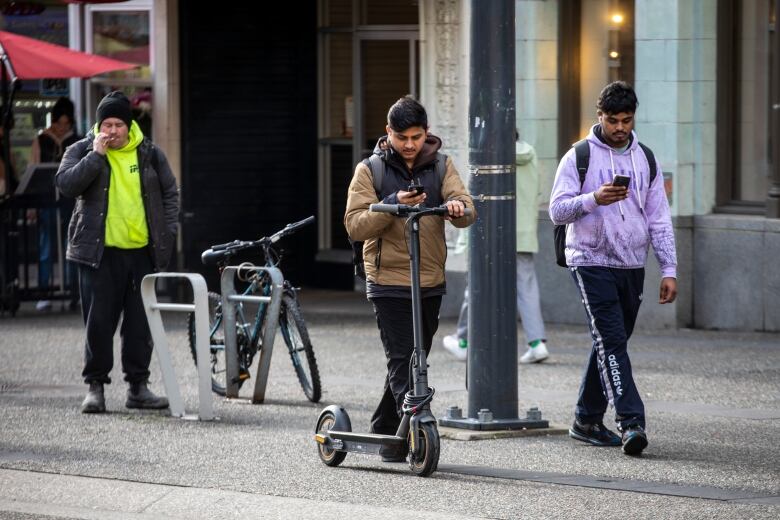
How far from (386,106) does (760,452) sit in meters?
9.45

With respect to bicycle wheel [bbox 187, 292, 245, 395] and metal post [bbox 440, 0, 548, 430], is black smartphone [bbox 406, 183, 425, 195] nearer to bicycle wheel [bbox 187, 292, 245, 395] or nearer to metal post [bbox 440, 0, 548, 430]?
metal post [bbox 440, 0, 548, 430]

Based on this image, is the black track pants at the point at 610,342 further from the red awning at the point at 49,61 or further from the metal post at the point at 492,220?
the red awning at the point at 49,61

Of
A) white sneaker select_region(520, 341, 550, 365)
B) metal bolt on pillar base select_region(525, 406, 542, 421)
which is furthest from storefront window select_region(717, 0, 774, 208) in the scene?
metal bolt on pillar base select_region(525, 406, 542, 421)

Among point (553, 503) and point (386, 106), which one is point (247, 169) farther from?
point (553, 503)

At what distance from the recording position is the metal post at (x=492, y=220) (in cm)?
887

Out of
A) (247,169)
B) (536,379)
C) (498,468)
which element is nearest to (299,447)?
(498,468)

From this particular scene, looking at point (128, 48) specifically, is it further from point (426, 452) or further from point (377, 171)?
point (426, 452)

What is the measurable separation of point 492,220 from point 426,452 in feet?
5.44

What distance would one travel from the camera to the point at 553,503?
23.7 feet

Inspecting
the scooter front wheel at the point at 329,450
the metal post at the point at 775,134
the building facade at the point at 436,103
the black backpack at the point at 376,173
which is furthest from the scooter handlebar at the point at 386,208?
the metal post at the point at 775,134

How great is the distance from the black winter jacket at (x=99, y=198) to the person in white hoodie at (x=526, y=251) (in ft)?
9.26

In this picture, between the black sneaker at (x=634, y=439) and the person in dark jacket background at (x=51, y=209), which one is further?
the person in dark jacket background at (x=51, y=209)

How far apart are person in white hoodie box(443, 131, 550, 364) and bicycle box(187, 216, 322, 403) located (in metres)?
1.96

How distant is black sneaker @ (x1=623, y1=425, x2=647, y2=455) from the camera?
8305mm
